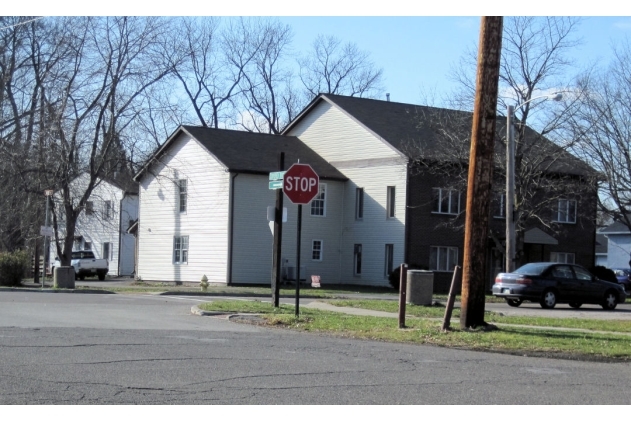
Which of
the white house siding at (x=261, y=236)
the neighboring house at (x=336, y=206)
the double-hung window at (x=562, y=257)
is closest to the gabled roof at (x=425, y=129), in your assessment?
the neighboring house at (x=336, y=206)

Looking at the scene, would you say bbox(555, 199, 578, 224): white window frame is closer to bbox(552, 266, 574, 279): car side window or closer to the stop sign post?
bbox(552, 266, 574, 279): car side window

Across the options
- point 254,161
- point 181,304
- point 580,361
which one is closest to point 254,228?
point 254,161

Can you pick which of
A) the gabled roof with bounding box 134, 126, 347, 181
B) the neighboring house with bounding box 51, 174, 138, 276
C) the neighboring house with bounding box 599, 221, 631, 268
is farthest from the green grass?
the neighboring house with bounding box 599, 221, 631, 268

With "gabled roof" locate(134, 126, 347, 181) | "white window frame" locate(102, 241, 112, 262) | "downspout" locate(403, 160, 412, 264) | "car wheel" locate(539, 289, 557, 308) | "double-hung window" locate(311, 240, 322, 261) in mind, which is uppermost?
"gabled roof" locate(134, 126, 347, 181)

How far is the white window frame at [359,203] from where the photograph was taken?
44.7 meters

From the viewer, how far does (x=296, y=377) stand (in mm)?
10195

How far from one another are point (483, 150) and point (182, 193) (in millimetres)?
31848

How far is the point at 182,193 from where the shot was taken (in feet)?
152

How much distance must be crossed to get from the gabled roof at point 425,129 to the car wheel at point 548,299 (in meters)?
9.63

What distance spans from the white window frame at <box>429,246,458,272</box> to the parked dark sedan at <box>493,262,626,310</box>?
12662mm

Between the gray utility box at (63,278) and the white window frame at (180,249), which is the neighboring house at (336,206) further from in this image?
the gray utility box at (63,278)

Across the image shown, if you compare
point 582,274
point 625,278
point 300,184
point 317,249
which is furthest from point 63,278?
point 625,278

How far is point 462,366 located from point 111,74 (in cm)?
3331

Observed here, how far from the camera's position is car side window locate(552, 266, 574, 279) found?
30.1 meters
